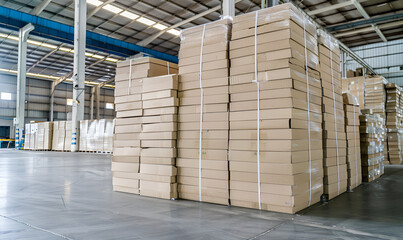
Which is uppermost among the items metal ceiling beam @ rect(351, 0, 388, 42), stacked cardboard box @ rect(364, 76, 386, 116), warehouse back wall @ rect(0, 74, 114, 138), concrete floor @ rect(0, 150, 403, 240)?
metal ceiling beam @ rect(351, 0, 388, 42)

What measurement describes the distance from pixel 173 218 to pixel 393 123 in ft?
32.5

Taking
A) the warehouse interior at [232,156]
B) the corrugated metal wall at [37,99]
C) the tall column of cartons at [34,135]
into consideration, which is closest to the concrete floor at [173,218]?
the warehouse interior at [232,156]

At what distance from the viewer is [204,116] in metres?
3.92

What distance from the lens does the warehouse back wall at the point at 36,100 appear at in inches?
1062

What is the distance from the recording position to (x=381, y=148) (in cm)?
709

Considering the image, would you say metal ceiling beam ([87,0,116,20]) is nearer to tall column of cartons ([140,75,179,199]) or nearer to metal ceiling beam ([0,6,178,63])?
metal ceiling beam ([0,6,178,63])

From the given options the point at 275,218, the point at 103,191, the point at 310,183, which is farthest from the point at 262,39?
the point at 103,191

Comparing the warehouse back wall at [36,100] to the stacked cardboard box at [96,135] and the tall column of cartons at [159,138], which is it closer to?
the stacked cardboard box at [96,135]

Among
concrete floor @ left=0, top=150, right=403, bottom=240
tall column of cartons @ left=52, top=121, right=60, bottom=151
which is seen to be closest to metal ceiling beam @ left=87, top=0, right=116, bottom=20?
tall column of cartons @ left=52, top=121, right=60, bottom=151

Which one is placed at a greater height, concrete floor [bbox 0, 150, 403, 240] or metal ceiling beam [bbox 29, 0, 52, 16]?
metal ceiling beam [bbox 29, 0, 52, 16]

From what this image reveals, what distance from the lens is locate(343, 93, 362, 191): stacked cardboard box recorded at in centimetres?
486

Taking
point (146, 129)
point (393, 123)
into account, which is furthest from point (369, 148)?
point (393, 123)

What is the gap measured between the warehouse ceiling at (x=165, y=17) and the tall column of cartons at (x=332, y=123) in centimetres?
1062

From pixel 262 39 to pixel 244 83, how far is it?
0.58 meters
